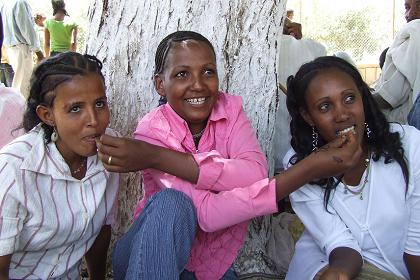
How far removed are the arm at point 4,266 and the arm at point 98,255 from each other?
58cm

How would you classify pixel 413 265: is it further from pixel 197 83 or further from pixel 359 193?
pixel 197 83

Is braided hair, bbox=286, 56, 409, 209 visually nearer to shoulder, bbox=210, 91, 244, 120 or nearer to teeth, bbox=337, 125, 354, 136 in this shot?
teeth, bbox=337, 125, 354, 136

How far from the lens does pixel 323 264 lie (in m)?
2.02

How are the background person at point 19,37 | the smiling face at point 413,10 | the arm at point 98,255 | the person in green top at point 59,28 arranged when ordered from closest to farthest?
1. the arm at point 98,255
2. the smiling face at point 413,10
3. the background person at point 19,37
4. the person in green top at point 59,28

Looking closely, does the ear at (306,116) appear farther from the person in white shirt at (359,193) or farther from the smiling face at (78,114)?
the smiling face at (78,114)

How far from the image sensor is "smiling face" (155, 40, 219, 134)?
6.89ft

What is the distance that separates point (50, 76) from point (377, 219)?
1462 mm

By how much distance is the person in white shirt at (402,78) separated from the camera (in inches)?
147

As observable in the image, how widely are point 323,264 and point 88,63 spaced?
1.28 metres

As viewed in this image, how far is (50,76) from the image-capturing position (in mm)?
1921

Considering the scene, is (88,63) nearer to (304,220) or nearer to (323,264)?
(304,220)

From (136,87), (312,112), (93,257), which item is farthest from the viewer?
(136,87)

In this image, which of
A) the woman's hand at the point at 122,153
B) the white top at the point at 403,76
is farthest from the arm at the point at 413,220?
the white top at the point at 403,76

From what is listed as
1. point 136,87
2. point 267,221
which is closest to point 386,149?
point 267,221
